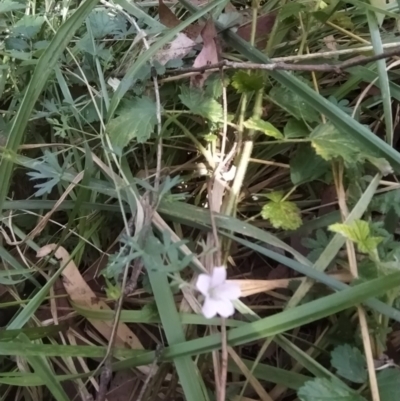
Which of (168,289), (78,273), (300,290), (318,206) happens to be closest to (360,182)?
(318,206)

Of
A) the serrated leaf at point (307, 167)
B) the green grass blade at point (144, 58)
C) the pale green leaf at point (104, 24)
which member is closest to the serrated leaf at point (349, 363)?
the serrated leaf at point (307, 167)

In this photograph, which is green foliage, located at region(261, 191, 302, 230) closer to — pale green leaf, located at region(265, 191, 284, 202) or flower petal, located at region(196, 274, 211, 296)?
pale green leaf, located at region(265, 191, 284, 202)

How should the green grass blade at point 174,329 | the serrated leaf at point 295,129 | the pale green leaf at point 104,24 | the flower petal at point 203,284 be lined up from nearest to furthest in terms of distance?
the flower petal at point 203,284 < the green grass blade at point 174,329 < the serrated leaf at point 295,129 < the pale green leaf at point 104,24

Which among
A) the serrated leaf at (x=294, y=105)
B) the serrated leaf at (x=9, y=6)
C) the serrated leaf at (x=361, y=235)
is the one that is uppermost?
the serrated leaf at (x=9, y=6)

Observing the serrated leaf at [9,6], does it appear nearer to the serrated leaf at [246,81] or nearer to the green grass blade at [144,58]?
the green grass blade at [144,58]

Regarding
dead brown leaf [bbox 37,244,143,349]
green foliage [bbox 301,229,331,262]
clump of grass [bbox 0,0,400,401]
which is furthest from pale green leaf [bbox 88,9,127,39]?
green foliage [bbox 301,229,331,262]

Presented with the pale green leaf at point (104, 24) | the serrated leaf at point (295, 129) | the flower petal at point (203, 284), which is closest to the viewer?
the flower petal at point (203, 284)
